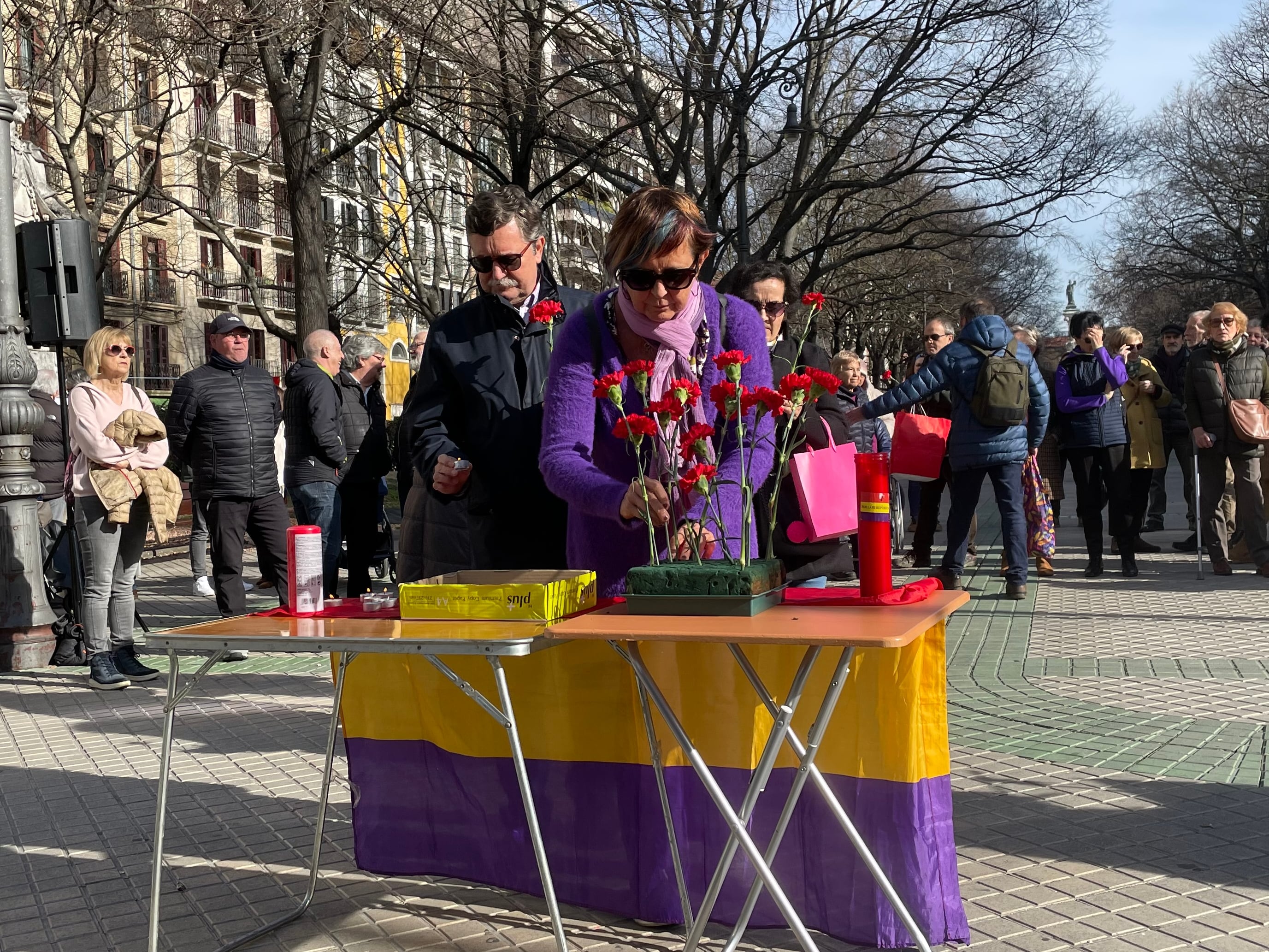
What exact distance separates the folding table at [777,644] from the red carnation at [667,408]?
45 cm

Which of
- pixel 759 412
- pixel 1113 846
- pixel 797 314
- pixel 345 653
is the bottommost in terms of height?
pixel 1113 846

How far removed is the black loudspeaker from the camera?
920 cm

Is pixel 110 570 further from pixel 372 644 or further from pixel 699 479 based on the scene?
pixel 699 479

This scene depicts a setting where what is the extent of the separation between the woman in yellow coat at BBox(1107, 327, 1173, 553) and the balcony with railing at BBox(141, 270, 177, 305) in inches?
1672

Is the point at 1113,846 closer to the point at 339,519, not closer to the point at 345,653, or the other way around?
the point at 345,653

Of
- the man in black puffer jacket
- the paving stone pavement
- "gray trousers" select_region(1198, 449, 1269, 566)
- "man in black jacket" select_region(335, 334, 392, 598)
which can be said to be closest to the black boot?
"gray trousers" select_region(1198, 449, 1269, 566)

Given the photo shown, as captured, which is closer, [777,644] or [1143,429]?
[777,644]

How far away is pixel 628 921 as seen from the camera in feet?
12.3

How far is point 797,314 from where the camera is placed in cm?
577

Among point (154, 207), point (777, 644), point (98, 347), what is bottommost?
point (777, 644)

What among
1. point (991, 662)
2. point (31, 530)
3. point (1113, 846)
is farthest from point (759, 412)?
point (31, 530)

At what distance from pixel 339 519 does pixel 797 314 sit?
16.9 feet

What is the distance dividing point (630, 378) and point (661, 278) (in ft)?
0.87

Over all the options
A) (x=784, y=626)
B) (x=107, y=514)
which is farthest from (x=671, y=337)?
(x=107, y=514)
